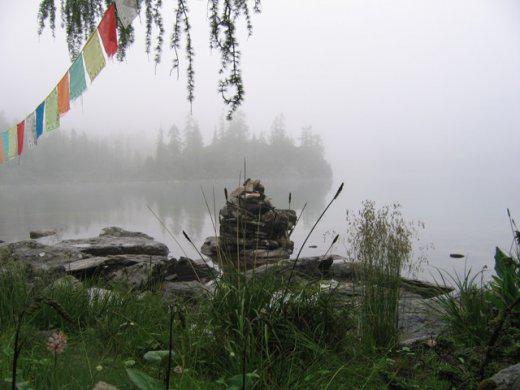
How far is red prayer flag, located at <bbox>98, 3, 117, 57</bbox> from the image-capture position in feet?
13.6

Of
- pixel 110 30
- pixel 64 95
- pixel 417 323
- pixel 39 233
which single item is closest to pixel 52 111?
pixel 64 95

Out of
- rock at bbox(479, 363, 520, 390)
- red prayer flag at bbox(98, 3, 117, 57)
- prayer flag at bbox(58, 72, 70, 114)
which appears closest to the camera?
rock at bbox(479, 363, 520, 390)

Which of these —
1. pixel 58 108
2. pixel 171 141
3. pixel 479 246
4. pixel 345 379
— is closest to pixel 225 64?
pixel 345 379

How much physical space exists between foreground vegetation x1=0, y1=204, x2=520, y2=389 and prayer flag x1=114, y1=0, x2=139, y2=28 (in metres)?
2.24

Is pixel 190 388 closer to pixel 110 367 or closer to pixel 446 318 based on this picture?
pixel 110 367

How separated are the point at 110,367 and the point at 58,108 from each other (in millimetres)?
5879

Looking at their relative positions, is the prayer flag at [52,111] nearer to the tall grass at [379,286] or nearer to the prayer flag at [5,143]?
the prayer flag at [5,143]

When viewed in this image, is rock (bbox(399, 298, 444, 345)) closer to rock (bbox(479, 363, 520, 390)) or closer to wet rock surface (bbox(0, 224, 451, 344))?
wet rock surface (bbox(0, 224, 451, 344))

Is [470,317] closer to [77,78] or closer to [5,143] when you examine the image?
[77,78]

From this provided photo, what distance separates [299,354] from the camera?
2367mm

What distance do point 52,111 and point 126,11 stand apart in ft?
14.4

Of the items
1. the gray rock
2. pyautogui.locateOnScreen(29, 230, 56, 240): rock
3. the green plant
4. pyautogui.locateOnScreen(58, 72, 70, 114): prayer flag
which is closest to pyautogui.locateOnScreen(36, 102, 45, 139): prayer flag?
pyautogui.locateOnScreen(58, 72, 70, 114): prayer flag

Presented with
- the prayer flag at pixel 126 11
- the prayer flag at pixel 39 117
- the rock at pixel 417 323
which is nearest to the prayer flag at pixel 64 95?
the prayer flag at pixel 39 117

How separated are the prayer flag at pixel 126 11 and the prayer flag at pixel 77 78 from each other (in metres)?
2.52
